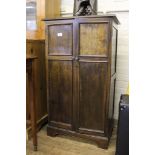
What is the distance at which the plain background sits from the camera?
0.73m

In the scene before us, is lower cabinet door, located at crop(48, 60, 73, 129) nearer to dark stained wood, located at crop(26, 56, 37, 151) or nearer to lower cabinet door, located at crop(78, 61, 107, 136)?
lower cabinet door, located at crop(78, 61, 107, 136)

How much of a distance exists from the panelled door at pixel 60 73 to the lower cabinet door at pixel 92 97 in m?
0.14

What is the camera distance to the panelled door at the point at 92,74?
202 centimetres

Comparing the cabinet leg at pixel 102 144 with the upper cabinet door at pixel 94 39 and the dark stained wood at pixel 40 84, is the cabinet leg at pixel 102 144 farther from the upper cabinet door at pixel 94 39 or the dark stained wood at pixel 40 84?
the upper cabinet door at pixel 94 39

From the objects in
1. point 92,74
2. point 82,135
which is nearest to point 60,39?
point 92,74

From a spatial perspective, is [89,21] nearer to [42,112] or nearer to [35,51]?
[35,51]

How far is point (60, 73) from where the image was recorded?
2.26 metres
